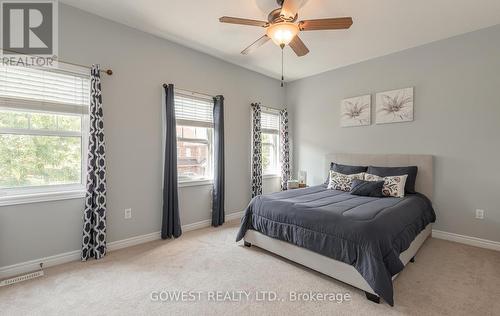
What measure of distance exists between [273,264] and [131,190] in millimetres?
2018

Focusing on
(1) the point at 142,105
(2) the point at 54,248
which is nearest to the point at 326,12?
(1) the point at 142,105

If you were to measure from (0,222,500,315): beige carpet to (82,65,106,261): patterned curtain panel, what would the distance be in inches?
8.5

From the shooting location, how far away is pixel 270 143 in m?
5.23

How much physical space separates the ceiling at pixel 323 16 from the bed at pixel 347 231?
5.73 ft

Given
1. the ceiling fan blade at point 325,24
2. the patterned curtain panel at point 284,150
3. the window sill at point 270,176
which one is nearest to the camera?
the ceiling fan blade at point 325,24

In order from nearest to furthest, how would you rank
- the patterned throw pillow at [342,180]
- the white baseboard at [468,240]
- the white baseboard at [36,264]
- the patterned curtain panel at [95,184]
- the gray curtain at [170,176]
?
the white baseboard at [36,264]
the patterned curtain panel at [95,184]
the white baseboard at [468,240]
the gray curtain at [170,176]
the patterned throw pillow at [342,180]

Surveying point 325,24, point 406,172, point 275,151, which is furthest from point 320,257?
point 275,151

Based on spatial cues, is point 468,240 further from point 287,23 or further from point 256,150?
point 287,23

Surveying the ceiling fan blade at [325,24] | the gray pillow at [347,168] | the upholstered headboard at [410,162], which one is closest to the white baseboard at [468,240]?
the upholstered headboard at [410,162]

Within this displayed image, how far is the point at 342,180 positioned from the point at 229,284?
2346 millimetres

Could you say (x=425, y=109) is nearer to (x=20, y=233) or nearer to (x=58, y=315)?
(x=58, y=315)

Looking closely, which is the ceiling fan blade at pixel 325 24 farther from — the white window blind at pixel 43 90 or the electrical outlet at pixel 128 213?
the electrical outlet at pixel 128 213

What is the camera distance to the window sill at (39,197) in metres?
2.36

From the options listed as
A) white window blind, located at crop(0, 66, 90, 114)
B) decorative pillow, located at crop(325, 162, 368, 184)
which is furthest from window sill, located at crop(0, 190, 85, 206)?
decorative pillow, located at crop(325, 162, 368, 184)
